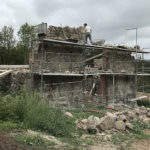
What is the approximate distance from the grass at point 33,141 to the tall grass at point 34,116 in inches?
44.5

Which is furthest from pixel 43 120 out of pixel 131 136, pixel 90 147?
pixel 131 136

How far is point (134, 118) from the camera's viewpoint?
11578 millimetres

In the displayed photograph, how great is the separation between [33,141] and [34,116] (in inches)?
60.1

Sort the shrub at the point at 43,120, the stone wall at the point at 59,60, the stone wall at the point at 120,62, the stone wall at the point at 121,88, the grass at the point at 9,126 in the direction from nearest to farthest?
the grass at the point at 9,126, the shrub at the point at 43,120, the stone wall at the point at 59,60, the stone wall at the point at 121,88, the stone wall at the point at 120,62

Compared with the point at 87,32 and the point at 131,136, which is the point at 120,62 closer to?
the point at 87,32

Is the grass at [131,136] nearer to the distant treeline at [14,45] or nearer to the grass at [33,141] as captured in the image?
the grass at [33,141]

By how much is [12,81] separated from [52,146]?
713 cm

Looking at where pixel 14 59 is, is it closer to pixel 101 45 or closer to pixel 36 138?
pixel 101 45

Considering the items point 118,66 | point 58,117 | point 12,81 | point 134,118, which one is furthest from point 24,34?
point 58,117

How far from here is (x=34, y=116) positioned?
23.9ft

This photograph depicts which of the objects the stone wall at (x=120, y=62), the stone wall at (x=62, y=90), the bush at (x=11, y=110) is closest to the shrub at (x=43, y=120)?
the bush at (x=11, y=110)

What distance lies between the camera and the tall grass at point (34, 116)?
722 centimetres

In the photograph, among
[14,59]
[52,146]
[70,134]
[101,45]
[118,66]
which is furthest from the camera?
[14,59]

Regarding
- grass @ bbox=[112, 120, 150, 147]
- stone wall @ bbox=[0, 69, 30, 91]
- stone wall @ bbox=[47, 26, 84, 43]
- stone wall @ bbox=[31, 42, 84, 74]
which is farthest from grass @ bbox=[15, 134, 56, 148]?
stone wall @ bbox=[47, 26, 84, 43]
